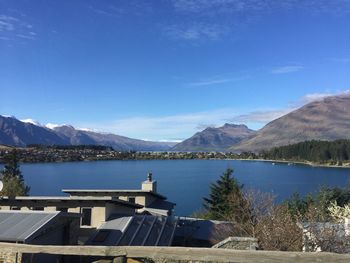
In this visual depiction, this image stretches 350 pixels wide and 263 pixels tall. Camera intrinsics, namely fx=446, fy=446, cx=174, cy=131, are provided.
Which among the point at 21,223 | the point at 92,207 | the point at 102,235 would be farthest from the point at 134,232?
the point at 21,223

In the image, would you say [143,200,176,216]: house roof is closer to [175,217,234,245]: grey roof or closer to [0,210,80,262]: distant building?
[175,217,234,245]: grey roof

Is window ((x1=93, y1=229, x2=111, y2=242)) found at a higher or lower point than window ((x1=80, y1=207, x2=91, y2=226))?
lower

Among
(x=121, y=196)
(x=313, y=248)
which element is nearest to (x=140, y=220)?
(x=313, y=248)

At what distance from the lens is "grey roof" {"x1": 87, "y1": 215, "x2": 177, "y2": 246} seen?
19.8 m

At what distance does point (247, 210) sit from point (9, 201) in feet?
46.0

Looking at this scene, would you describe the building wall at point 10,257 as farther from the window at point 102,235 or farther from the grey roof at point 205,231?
the grey roof at point 205,231

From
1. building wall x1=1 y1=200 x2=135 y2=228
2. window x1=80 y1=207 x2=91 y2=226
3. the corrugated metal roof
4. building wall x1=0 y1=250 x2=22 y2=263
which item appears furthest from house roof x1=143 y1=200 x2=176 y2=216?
building wall x1=0 y1=250 x2=22 y2=263

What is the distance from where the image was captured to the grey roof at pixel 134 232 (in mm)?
19766

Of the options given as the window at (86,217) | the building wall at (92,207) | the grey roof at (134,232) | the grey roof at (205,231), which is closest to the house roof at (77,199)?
the building wall at (92,207)

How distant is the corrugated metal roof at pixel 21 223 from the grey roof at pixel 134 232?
4.94m

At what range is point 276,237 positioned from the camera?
1655 cm

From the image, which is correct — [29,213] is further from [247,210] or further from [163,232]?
[247,210]

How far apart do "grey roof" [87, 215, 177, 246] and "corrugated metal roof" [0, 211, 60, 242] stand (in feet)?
16.2

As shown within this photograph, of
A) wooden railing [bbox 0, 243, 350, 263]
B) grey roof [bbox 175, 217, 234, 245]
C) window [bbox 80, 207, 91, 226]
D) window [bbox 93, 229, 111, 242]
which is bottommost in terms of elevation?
grey roof [bbox 175, 217, 234, 245]
